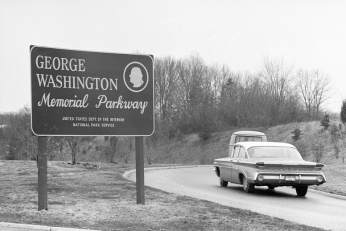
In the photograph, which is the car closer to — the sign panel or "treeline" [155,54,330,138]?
the sign panel

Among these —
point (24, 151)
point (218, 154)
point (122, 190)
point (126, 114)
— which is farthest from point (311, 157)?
point (126, 114)

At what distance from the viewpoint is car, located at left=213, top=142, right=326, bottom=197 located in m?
15.0

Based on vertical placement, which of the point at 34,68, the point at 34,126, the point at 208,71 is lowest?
Answer: the point at 34,126

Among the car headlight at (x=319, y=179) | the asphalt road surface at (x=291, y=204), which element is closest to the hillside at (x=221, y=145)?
the asphalt road surface at (x=291, y=204)

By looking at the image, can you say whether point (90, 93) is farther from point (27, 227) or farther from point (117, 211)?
point (27, 227)

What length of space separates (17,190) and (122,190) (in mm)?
3046

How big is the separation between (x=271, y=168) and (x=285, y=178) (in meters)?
0.51

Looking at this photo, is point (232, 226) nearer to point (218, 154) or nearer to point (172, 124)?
point (218, 154)

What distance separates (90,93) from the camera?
1166 cm

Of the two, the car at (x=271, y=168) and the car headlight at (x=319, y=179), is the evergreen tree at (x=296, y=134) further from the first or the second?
the car headlight at (x=319, y=179)

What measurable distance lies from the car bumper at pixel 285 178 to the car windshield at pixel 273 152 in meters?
1.27

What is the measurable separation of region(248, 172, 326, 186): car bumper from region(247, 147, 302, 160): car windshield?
1267 mm

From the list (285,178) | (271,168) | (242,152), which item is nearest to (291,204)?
(285,178)

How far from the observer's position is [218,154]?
207 feet
